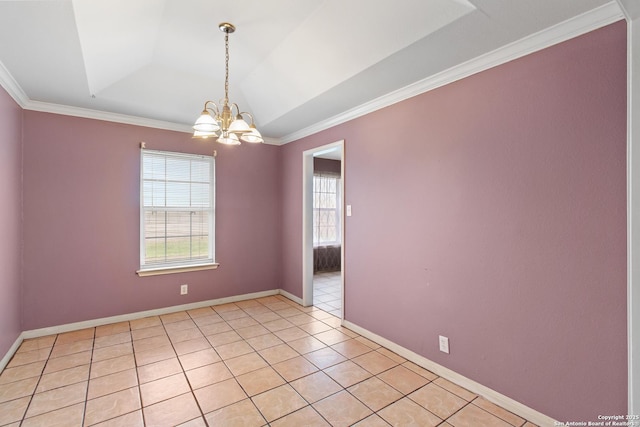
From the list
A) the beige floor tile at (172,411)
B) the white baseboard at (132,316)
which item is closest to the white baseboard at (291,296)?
the white baseboard at (132,316)

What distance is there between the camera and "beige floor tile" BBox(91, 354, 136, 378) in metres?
2.49

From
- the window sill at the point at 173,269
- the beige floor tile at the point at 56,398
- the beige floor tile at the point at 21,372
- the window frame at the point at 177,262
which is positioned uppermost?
the window frame at the point at 177,262

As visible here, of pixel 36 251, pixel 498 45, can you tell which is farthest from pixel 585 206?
pixel 36 251

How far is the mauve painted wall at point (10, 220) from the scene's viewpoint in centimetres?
256

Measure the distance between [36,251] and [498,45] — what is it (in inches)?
178

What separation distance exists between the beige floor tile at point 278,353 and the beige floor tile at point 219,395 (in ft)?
1.41

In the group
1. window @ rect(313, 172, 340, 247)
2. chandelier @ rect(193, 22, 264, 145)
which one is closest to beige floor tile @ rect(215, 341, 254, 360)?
chandelier @ rect(193, 22, 264, 145)

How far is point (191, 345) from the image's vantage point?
9.82ft

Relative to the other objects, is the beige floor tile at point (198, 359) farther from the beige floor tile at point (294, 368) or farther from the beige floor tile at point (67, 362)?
the beige floor tile at point (67, 362)

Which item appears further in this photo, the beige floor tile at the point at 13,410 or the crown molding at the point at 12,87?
the crown molding at the point at 12,87

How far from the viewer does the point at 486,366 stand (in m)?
2.18

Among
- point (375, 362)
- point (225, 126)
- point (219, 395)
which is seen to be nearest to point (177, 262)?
point (219, 395)

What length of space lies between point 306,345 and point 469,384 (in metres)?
1.45

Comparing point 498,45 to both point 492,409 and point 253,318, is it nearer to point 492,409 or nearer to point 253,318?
point 492,409
